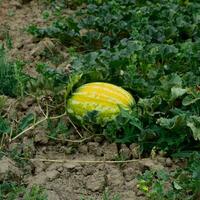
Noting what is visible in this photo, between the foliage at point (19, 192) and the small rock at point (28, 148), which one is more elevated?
the foliage at point (19, 192)

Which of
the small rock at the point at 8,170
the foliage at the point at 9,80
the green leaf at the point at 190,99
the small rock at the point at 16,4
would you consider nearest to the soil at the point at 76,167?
the small rock at the point at 8,170

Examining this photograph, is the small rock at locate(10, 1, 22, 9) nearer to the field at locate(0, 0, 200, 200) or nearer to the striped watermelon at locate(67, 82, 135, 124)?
the field at locate(0, 0, 200, 200)

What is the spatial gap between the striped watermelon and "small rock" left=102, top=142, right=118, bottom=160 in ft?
0.49

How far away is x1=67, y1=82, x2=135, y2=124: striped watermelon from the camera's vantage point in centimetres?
399

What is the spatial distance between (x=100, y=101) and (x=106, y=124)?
15 centimetres

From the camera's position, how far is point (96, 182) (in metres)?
3.67

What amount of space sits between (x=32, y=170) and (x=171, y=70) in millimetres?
1303

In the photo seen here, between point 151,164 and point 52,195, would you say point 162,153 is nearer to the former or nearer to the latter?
point 151,164

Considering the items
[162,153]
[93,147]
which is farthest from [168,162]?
[93,147]

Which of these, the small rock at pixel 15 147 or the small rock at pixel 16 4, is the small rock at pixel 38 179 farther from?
the small rock at pixel 16 4

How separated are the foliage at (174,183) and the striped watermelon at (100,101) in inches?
20.2

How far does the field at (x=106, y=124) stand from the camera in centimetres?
360

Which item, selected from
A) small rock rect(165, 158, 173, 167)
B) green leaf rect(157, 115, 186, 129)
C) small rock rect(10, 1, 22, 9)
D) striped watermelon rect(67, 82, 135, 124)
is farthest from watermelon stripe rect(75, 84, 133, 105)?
small rock rect(10, 1, 22, 9)

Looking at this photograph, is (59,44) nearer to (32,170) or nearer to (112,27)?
(112,27)
